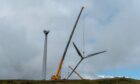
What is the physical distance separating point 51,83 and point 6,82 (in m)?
8.93

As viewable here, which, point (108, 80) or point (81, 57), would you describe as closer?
point (108, 80)

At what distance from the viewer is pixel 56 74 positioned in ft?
477

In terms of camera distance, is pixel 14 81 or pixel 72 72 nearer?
pixel 14 81

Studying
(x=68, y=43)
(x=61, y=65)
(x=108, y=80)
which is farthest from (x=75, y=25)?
(x=108, y=80)

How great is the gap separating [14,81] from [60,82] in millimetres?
9385

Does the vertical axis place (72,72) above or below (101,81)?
below

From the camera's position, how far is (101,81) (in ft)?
246

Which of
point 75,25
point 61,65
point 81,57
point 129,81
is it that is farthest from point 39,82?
point 75,25

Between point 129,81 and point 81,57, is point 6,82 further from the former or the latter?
point 81,57

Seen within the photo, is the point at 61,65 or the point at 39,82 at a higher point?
the point at 39,82

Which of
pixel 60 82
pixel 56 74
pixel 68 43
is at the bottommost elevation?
pixel 56 74

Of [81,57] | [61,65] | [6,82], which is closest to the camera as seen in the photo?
[6,82]

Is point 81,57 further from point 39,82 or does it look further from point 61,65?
point 39,82

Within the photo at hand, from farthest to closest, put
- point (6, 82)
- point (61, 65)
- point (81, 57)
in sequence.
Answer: point (61, 65) < point (81, 57) < point (6, 82)
